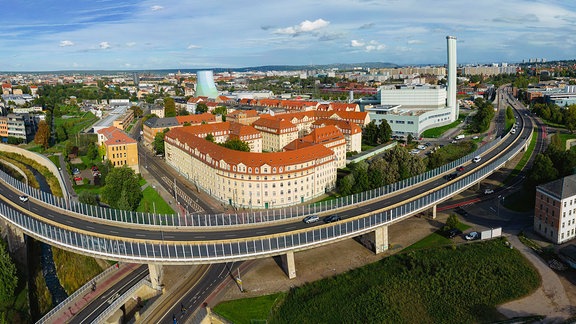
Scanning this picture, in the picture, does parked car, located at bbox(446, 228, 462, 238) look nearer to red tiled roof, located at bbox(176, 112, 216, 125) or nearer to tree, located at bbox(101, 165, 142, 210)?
tree, located at bbox(101, 165, 142, 210)

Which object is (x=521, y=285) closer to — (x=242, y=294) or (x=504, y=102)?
(x=242, y=294)

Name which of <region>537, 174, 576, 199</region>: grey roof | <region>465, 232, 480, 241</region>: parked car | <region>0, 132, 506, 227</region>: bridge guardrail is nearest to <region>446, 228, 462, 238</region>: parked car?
<region>465, 232, 480, 241</region>: parked car

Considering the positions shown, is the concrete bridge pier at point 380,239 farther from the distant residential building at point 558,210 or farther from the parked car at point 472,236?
the distant residential building at point 558,210

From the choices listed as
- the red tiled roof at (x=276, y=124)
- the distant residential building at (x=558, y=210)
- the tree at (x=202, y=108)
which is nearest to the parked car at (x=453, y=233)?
the distant residential building at (x=558, y=210)

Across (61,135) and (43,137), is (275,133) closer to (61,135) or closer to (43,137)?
(43,137)

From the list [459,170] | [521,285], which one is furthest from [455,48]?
[521,285]

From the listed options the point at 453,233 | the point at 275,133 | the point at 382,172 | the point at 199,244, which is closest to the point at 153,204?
the point at 199,244
